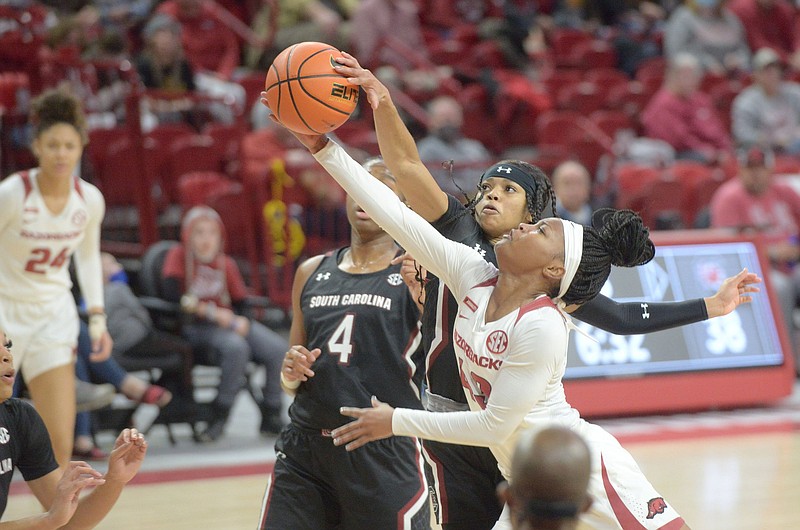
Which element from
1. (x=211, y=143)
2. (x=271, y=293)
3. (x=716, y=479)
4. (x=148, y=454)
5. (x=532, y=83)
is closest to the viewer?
(x=716, y=479)

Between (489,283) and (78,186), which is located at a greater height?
(78,186)

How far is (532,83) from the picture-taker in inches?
513

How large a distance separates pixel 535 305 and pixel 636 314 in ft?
1.90

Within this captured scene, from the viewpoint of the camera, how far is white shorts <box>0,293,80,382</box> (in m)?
5.24

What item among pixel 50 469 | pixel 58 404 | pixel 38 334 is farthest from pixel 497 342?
pixel 38 334

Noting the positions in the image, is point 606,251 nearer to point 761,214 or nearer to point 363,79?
point 363,79

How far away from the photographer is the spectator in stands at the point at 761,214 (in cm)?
890

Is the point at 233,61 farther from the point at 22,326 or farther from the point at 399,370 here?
the point at 399,370

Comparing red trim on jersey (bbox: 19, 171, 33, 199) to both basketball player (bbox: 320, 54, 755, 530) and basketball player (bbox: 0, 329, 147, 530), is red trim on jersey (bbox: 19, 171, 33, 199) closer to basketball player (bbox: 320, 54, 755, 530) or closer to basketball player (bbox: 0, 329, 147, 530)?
basketball player (bbox: 0, 329, 147, 530)

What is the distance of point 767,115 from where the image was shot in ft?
38.9

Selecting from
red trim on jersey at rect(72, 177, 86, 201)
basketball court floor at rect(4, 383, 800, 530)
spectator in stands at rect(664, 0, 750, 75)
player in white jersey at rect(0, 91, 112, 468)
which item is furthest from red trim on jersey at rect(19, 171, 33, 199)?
spectator in stands at rect(664, 0, 750, 75)

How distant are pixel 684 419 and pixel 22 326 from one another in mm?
4562

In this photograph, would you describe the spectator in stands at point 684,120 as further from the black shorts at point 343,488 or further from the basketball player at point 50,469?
the basketball player at point 50,469

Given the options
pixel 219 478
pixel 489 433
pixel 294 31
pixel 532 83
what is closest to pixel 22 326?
pixel 219 478
